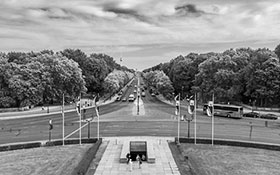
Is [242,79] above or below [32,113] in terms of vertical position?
above

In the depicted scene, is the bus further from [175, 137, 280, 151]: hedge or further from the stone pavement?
the stone pavement

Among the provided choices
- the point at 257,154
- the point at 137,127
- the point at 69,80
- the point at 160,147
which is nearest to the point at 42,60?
the point at 69,80

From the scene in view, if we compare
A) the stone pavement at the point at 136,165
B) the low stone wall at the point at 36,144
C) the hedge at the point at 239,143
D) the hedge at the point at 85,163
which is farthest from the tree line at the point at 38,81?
the hedge at the point at 85,163

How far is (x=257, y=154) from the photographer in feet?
113

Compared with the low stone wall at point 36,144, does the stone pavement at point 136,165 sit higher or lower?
lower

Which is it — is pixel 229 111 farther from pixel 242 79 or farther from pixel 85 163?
pixel 85 163

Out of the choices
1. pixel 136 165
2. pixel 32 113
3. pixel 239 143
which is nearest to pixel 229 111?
pixel 239 143

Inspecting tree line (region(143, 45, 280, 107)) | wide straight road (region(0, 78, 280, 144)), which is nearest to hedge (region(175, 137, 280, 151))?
wide straight road (region(0, 78, 280, 144))

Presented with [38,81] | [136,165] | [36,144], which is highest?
[38,81]

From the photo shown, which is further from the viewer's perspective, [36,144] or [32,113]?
[32,113]

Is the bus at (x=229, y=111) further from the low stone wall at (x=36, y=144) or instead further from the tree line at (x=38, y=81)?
the tree line at (x=38, y=81)

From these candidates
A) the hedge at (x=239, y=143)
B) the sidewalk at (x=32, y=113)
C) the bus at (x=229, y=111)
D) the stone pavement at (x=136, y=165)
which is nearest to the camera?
the stone pavement at (x=136, y=165)

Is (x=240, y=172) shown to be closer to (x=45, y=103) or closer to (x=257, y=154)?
(x=257, y=154)

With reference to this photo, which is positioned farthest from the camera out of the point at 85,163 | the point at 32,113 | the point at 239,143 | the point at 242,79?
the point at 242,79
